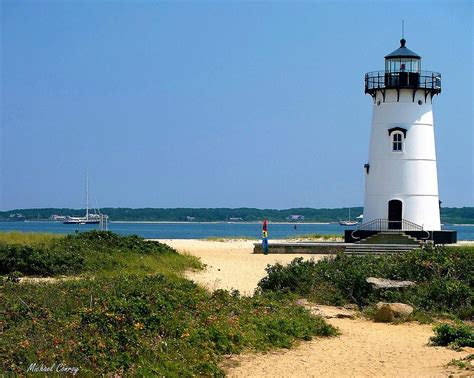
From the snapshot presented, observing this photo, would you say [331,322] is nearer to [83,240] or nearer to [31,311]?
[31,311]

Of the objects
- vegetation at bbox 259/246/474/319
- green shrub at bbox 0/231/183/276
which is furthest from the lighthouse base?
vegetation at bbox 259/246/474/319

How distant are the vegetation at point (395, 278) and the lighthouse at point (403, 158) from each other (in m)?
16.5

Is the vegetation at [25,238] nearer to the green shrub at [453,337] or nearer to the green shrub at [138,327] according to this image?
the green shrub at [138,327]

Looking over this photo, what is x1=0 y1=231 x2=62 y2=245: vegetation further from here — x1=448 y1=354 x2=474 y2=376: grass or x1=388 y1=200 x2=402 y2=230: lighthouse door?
x1=448 y1=354 x2=474 y2=376: grass

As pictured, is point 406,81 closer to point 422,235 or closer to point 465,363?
point 422,235

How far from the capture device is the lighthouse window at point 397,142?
37031 millimetres

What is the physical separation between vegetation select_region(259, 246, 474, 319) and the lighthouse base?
53.3 ft

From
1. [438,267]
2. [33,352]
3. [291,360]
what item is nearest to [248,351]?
[291,360]

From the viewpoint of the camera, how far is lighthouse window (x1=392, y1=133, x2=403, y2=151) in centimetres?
3703

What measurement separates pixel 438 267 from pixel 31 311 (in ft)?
33.0

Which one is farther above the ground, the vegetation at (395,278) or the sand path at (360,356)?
the vegetation at (395,278)

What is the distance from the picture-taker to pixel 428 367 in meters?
11.4

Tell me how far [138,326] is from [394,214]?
1084 inches

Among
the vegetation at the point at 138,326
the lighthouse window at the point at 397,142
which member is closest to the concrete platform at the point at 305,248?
the lighthouse window at the point at 397,142
